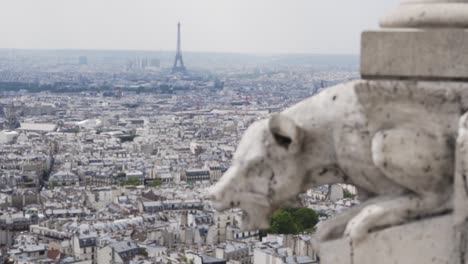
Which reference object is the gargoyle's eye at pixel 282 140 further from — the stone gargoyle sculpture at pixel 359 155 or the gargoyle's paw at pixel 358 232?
the gargoyle's paw at pixel 358 232

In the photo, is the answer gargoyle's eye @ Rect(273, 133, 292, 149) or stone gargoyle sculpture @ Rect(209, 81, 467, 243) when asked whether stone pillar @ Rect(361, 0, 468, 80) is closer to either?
stone gargoyle sculpture @ Rect(209, 81, 467, 243)

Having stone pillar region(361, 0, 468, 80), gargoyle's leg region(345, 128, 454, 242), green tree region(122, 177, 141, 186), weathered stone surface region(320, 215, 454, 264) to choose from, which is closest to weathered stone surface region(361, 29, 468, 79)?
stone pillar region(361, 0, 468, 80)

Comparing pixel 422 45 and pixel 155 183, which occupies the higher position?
pixel 422 45

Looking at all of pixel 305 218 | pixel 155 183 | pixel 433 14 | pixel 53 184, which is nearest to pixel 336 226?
pixel 433 14

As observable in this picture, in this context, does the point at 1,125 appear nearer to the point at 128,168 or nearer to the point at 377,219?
the point at 128,168

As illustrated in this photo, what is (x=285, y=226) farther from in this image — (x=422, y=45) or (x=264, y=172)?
(x=422, y=45)

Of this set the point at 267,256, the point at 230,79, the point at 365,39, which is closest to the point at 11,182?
the point at 267,256
